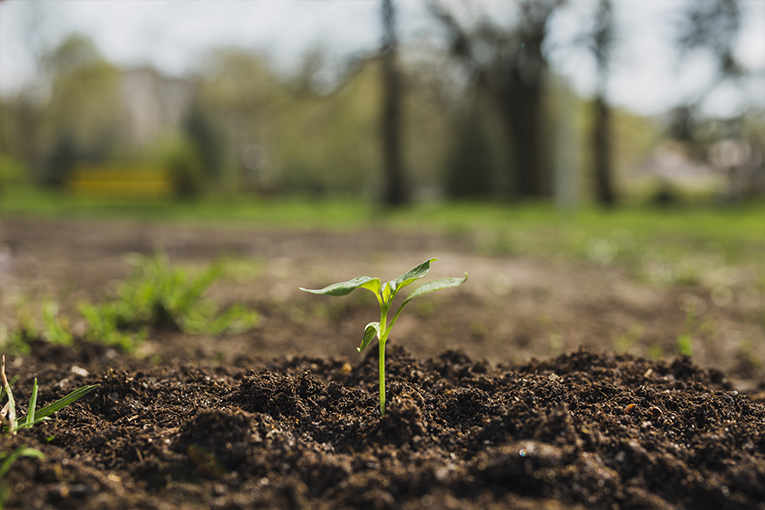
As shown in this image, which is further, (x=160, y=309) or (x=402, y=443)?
(x=160, y=309)

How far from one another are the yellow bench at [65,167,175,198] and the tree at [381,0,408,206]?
688 cm

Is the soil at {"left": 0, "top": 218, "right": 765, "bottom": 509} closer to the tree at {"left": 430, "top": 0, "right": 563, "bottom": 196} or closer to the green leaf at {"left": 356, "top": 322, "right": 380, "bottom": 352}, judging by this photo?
the green leaf at {"left": 356, "top": 322, "right": 380, "bottom": 352}

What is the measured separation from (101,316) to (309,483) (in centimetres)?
217

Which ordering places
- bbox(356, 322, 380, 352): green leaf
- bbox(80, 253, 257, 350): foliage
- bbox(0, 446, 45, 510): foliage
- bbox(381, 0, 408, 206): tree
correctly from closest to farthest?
1. bbox(0, 446, 45, 510): foliage
2. bbox(356, 322, 380, 352): green leaf
3. bbox(80, 253, 257, 350): foliage
4. bbox(381, 0, 408, 206): tree

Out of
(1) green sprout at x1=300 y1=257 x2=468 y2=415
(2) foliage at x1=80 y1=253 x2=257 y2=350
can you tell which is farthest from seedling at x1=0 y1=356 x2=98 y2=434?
(2) foliage at x1=80 y1=253 x2=257 y2=350

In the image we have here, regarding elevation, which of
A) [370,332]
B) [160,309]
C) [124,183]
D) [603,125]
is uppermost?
[603,125]

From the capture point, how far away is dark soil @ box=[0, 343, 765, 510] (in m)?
1.10

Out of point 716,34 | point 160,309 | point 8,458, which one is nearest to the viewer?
point 8,458

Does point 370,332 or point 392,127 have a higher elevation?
point 392,127

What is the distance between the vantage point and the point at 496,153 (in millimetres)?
21875

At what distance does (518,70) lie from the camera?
20.2 meters

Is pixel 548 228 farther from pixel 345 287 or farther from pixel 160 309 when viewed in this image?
pixel 345 287

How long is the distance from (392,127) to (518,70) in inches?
270

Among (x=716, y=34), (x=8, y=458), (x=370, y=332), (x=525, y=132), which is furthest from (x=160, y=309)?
(x=525, y=132)
